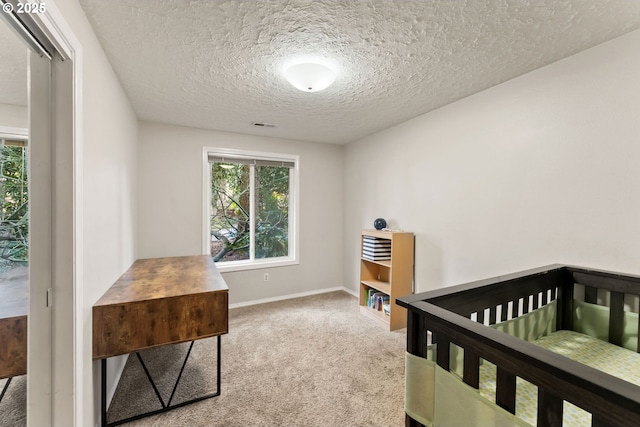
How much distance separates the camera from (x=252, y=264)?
11.7 ft

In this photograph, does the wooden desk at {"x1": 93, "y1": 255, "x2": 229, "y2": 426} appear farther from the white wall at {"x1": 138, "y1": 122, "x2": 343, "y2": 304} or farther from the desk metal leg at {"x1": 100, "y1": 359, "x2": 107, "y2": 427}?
the white wall at {"x1": 138, "y1": 122, "x2": 343, "y2": 304}

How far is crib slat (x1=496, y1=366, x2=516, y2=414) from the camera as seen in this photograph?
2.52 ft

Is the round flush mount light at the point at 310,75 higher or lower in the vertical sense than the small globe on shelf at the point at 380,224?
higher

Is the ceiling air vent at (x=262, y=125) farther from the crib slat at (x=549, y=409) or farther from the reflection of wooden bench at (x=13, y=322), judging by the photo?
the crib slat at (x=549, y=409)

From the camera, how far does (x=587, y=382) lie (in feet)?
1.91

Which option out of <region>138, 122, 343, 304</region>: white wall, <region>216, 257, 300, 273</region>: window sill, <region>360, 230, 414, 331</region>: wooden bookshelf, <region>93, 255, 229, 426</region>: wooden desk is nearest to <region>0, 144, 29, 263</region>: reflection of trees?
<region>93, 255, 229, 426</region>: wooden desk

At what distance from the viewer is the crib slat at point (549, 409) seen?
66 centimetres

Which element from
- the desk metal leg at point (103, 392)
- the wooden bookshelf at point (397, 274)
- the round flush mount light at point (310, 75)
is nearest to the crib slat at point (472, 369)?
the round flush mount light at point (310, 75)

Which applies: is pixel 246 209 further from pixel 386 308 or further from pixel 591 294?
pixel 591 294

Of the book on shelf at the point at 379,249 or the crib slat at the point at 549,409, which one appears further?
the book on shelf at the point at 379,249

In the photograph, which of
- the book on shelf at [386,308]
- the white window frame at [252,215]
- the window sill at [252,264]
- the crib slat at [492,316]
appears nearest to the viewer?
the crib slat at [492,316]

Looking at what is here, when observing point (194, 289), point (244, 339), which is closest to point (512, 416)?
point (194, 289)

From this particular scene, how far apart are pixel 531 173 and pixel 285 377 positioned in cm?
236

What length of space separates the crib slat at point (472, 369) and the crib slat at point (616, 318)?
119 centimetres
